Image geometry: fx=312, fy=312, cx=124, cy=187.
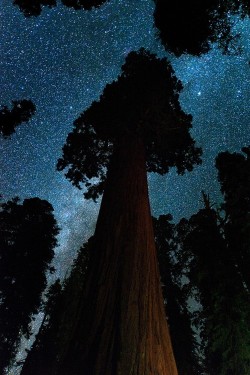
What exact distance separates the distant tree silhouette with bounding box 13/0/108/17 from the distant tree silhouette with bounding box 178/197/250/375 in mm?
11904

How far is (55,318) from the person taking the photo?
24859 mm

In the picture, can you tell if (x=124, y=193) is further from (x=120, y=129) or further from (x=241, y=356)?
(x=241, y=356)

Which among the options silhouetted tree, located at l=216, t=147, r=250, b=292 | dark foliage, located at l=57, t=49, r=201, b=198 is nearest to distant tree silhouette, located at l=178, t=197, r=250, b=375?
silhouetted tree, located at l=216, t=147, r=250, b=292

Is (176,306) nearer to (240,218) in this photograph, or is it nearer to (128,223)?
(240,218)

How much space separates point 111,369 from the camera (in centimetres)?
434

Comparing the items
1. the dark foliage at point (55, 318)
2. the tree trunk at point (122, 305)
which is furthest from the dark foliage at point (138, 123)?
the dark foliage at point (55, 318)

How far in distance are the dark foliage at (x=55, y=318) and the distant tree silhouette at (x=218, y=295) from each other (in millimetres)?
7420

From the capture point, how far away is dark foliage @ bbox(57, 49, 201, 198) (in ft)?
34.6

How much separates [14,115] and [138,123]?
463cm

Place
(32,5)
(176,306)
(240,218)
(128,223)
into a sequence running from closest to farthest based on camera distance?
(128,223) → (32,5) → (240,218) → (176,306)

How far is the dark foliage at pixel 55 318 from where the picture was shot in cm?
2042

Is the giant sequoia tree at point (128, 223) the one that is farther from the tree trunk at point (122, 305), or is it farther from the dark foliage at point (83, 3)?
the dark foliage at point (83, 3)

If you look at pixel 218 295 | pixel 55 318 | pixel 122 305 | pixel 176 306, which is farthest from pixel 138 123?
pixel 55 318

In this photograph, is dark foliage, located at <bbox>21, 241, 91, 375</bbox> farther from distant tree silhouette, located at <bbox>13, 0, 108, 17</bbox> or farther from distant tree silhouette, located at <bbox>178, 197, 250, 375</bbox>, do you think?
distant tree silhouette, located at <bbox>13, 0, 108, 17</bbox>
